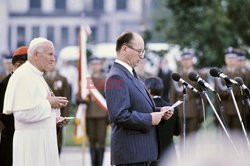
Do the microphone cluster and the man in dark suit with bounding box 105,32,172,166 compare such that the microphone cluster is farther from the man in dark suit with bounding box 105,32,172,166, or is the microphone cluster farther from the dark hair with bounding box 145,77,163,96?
the man in dark suit with bounding box 105,32,172,166

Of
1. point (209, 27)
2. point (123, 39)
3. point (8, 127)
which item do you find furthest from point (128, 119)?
point (209, 27)

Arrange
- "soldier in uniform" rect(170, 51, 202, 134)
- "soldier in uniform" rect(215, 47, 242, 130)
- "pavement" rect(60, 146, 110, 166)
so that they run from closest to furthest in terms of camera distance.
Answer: "soldier in uniform" rect(215, 47, 242, 130) → "soldier in uniform" rect(170, 51, 202, 134) → "pavement" rect(60, 146, 110, 166)

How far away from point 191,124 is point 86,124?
204 cm

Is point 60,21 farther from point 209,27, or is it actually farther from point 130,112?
point 130,112

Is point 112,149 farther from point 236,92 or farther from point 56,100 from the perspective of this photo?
point 236,92

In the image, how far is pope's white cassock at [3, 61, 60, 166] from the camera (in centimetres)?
827

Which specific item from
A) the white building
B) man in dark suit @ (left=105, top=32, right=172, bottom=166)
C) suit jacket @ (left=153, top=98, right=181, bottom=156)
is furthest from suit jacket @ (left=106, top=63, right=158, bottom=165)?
the white building

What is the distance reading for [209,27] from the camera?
24203 mm

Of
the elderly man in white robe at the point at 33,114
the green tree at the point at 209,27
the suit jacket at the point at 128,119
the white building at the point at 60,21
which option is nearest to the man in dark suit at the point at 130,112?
the suit jacket at the point at 128,119

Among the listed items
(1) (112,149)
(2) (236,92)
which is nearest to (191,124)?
(2) (236,92)

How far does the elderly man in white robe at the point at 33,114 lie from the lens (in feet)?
27.1

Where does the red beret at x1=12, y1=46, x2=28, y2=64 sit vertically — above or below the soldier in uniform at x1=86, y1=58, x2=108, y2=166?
above

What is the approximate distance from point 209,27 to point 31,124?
16.3 meters

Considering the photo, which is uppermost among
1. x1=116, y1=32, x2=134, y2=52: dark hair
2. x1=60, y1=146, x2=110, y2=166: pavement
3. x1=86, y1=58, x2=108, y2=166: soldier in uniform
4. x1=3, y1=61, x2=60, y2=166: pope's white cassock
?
x1=116, y1=32, x2=134, y2=52: dark hair
